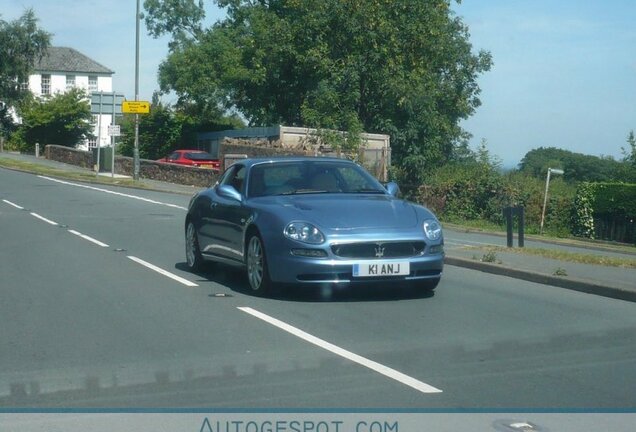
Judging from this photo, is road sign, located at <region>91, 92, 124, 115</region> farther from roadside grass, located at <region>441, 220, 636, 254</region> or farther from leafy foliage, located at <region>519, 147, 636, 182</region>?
leafy foliage, located at <region>519, 147, 636, 182</region>

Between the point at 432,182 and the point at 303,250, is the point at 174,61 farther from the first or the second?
the point at 303,250

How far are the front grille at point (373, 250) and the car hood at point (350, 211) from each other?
0.65 ft

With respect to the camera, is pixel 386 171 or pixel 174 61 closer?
pixel 386 171

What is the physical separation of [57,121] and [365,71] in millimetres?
37288

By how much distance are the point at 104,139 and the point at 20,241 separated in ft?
216

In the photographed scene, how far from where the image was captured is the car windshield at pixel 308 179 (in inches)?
460

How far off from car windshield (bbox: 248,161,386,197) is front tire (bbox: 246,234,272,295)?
0.78 metres

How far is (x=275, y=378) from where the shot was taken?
718 cm

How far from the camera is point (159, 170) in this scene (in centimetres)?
4675

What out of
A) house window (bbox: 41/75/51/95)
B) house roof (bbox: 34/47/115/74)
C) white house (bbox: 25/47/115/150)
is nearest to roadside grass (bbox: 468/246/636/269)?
white house (bbox: 25/47/115/150)

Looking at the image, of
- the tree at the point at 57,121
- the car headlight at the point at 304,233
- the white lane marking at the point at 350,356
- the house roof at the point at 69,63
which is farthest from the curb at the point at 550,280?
the house roof at the point at 69,63

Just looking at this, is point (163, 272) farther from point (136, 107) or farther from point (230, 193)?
point (136, 107)
